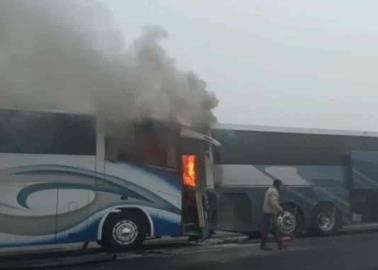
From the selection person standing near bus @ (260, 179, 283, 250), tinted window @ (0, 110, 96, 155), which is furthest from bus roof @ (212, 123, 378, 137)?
tinted window @ (0, 110, 96, 155)

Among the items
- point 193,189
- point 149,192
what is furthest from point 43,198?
point 193,189

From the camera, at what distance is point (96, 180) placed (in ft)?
40.9

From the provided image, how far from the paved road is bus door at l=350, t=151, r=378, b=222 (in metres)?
3.66

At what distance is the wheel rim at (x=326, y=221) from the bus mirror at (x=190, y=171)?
17.5ft

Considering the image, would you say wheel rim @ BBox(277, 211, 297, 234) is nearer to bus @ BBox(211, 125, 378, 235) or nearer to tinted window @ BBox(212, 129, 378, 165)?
bus @ BBox(211, 125, 378, 235)

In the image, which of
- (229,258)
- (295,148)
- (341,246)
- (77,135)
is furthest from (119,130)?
(295,148)

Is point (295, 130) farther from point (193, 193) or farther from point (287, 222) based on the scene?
point (193, 193)

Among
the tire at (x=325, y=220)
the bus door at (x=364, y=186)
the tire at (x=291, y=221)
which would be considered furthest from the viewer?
the bus door at (x=364, y=186)

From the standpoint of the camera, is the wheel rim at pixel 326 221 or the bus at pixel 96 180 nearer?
the bus at pixel 96 180

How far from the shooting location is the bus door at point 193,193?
43.5ft

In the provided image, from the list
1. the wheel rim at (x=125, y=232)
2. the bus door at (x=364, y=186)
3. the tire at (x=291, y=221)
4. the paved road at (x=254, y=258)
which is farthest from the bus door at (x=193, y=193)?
the bus door at (x=364, y=186)

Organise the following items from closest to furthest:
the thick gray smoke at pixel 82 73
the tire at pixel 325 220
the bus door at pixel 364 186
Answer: the thick gray smoke at pixel 82 73, the tire at pixel 325 220, the bus door at pixel 364 186

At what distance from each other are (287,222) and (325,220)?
1468 millimetres

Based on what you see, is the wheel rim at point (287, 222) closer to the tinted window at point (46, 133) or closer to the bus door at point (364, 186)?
the bus door at point (364, 186)
